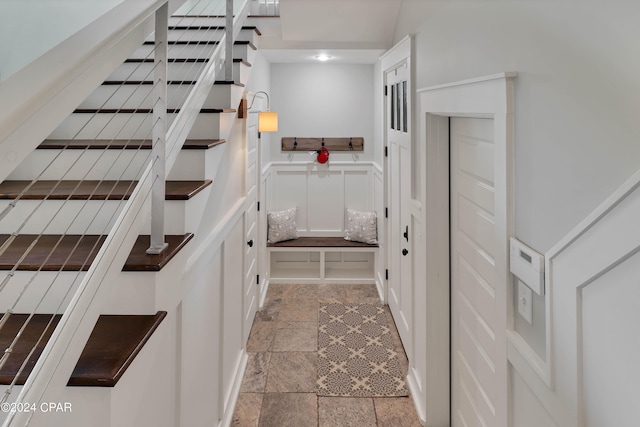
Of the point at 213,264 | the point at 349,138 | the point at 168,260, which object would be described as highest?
the point at 349,138

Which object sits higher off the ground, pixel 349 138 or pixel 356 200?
pixel 349 138

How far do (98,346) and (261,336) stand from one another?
245cm

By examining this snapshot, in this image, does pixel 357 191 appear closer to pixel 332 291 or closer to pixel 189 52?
pixel 332 291

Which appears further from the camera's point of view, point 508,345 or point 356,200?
point 356,200

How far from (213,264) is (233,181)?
741mm

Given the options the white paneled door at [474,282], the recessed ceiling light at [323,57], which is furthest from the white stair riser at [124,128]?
the recessed ceiling light at [323,57]

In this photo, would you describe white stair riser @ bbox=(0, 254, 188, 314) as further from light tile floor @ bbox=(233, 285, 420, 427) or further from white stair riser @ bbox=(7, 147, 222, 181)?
light tile floor @ bbox=(233, 285, 420, 427)

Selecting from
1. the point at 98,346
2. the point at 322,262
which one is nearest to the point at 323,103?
the point at 322,262

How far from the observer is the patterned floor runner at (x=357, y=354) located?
8.70ft

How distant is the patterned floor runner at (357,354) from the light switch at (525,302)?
1.67 metres

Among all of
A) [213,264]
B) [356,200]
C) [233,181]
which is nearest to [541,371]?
[213,264]

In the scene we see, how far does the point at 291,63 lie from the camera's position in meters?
4.72

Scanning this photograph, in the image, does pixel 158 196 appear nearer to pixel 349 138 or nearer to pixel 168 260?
pixel 168 260

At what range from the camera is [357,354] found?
10.0ft
